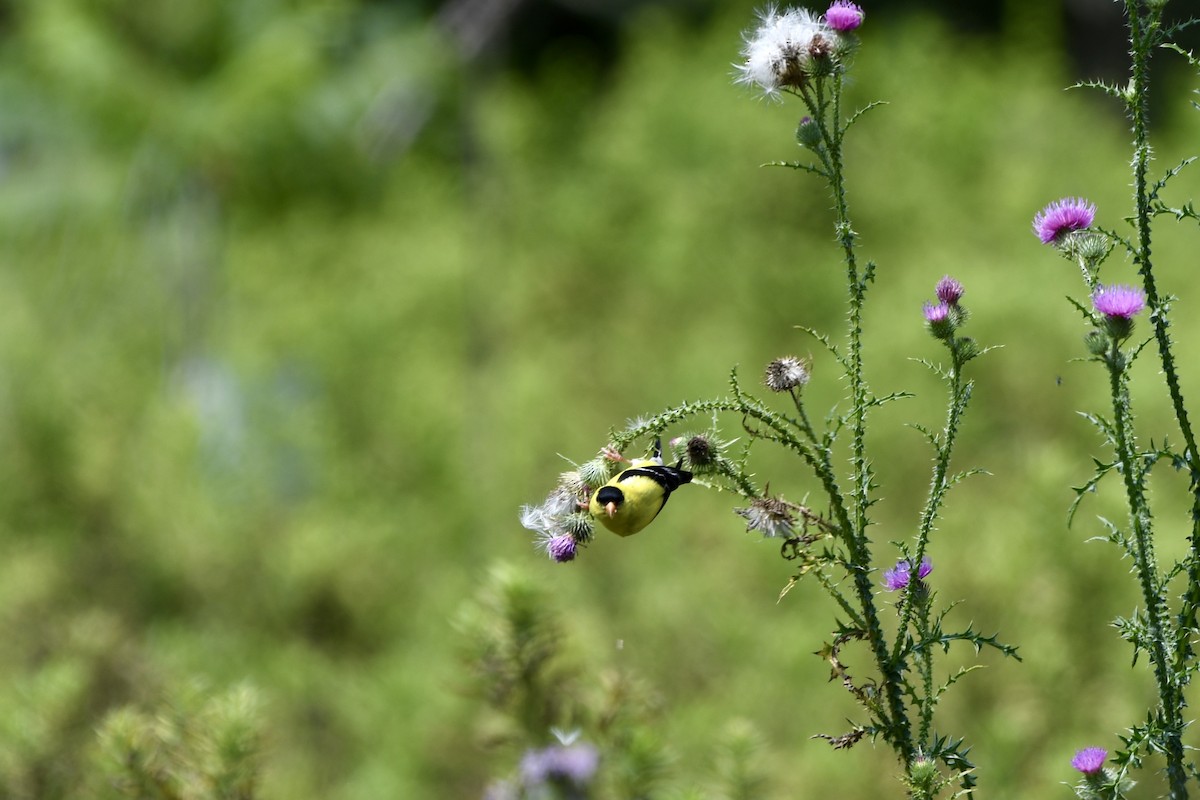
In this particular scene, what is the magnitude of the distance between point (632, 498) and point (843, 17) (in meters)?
0.17

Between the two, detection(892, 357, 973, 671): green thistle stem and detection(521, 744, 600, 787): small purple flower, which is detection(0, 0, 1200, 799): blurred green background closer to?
detection(521, 744, 600, 787): small purple flower

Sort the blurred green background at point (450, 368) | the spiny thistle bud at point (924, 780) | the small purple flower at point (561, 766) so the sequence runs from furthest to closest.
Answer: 1. the blurred green background at point (450, 368)
2. the small purple flower at point (561, 766)
3. the spiny thistle bud at point (924, 780)

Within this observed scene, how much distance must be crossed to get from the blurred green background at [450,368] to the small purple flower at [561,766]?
0.31ft

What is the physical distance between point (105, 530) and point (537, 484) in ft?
2.84

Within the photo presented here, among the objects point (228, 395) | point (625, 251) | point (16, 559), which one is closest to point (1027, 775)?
point (16, 559)

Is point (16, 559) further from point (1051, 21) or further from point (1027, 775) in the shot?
point (1051, 21)

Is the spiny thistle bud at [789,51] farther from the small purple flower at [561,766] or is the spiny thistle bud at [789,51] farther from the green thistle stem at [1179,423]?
the small purple flower at [561,766]

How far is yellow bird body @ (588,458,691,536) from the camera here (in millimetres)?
393

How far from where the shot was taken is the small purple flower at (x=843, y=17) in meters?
0.41

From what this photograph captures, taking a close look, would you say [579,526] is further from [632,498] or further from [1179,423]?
[1179,423]

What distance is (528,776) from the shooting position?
63 centimetres

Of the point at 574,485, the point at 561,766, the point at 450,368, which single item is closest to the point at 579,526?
the point at 574,485

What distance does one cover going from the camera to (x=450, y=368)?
3.19 meters

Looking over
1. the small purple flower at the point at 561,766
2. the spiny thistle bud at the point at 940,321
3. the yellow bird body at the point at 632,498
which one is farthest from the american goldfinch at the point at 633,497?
the small purple flower at the point at 561,766
